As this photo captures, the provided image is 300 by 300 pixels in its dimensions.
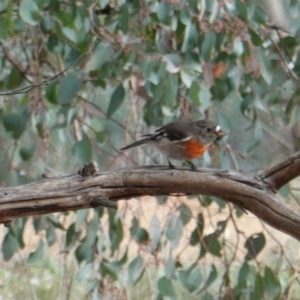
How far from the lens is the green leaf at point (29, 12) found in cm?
204

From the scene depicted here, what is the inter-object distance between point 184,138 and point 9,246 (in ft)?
2.00

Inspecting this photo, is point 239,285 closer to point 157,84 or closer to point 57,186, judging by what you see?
point 157,84

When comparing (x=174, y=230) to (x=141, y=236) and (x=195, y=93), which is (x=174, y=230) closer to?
(x=141, y=236)

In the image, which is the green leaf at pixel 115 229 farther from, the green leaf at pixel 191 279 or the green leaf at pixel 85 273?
the green leaf at pixel 191 279

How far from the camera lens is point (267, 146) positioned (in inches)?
162

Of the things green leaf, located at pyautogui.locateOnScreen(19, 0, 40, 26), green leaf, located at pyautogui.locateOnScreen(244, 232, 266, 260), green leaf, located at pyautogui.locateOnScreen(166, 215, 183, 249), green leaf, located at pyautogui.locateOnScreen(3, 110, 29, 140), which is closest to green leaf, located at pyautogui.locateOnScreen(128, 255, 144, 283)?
green leaf, located at pyautogui.locateOnScreen(166, 215, 183, 249)

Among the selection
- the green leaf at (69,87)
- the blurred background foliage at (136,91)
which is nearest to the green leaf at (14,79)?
the blurred background foliage at (136,91)

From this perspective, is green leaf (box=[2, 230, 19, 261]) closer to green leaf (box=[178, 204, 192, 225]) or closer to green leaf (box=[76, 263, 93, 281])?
green leaf (box=[76, 263, 93, 281])

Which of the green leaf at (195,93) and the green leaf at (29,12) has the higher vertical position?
the green leaf at (29,12)

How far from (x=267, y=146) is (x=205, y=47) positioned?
1770 mm

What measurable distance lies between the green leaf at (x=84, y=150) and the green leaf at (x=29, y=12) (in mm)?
428

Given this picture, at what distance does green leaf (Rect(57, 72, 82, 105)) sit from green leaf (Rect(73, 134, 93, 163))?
120 millimetres

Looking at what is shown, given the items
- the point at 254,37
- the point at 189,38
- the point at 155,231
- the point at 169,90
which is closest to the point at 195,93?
the point at 169,90

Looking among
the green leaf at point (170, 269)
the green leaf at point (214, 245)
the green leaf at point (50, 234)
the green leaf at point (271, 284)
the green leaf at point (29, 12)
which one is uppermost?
the green leaf at point (29, 12)
